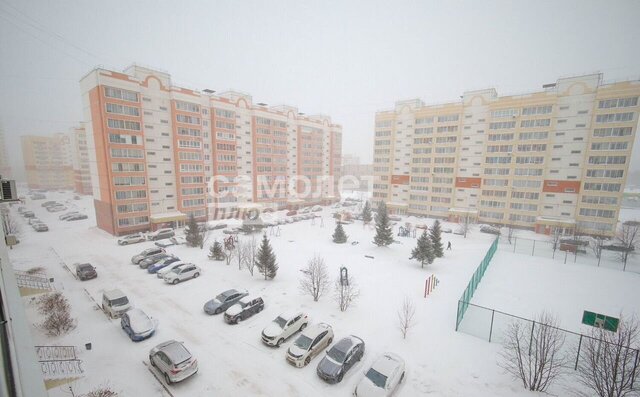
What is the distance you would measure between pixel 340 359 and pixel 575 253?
36.3m

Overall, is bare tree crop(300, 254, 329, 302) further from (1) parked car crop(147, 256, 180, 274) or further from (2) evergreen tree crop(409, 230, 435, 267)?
(1) parked car crop(147, 256, 180, 274)

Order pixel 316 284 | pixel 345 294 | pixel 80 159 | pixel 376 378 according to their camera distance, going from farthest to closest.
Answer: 1. pixel 80 159
2. pixel 316 284
3. pixel 345 294
4. pixel 376 378

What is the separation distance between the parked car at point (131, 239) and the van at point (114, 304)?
1954cm

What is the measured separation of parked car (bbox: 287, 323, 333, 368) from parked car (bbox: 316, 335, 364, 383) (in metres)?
0.99

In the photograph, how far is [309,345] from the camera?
1443 cm

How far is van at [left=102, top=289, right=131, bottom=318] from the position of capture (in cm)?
1819

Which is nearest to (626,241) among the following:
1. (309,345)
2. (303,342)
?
(309,345)

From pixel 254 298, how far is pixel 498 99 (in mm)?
56820

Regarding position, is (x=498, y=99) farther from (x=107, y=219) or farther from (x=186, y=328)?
(x=107, y=219)

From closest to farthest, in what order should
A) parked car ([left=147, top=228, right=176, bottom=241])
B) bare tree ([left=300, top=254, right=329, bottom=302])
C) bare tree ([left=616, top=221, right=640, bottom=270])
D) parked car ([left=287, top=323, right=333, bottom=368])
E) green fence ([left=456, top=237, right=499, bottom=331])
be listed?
parked car ([left=287, top=323, right=333, bottom=368]) < green fence ([left=456, top=237, right=499, bottom=331]) < bare tree ([left=300, top=254, right=329, bottom=302]) < bare tree ([left=616, top=221, right=640, bottom=270]) < parked car ([left=147, top=228, right=176, bottom=241])

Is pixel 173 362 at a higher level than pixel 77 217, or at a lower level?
higher

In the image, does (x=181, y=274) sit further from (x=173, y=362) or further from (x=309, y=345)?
(x=309, y=345)

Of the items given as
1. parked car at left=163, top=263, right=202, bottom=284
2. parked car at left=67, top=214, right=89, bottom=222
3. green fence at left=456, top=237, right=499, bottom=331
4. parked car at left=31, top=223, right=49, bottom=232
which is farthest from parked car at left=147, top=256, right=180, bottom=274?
parked car at left=67, top=214, right=89, bottom=222

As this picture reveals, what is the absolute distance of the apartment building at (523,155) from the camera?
42.6 meters
